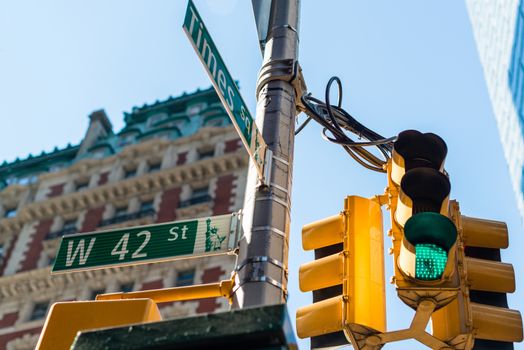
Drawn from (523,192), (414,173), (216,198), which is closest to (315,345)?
(414,173)

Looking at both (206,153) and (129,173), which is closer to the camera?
(206,153)

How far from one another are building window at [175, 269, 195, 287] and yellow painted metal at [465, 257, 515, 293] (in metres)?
32.7

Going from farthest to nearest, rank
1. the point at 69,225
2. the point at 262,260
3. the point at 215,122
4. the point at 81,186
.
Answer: the point at 81,186
the point at 215,122
the point at 69,225
the point at 262,260

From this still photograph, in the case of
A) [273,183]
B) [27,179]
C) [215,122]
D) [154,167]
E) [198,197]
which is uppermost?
[215,122]

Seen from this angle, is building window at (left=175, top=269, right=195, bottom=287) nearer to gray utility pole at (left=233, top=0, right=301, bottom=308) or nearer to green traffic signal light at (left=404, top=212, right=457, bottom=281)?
gray utility pole at (left=233, top=0, right=301, bottom=308)

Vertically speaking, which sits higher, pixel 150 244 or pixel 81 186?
pixel 81 186

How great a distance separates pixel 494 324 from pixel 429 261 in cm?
104

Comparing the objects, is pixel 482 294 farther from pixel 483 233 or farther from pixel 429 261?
pixel 429 261

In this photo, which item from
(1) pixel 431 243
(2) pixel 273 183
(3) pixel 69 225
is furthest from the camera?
(3) pixel 69 225

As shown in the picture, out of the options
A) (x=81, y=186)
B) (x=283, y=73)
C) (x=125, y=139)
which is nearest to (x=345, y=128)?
(x=283, y=73)

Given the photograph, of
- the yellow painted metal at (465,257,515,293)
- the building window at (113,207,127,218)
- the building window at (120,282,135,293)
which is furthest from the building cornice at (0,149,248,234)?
the yellow painted metal at (465,257,515,293)

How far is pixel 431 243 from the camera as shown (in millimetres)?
5277

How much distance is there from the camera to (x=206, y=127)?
4869 centimetres

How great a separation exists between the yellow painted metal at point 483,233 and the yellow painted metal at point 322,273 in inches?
44.6
